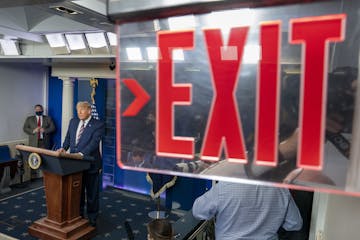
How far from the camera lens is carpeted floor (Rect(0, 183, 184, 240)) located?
372 centimetres

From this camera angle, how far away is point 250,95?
61 centimetres

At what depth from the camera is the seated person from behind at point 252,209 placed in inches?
70.3

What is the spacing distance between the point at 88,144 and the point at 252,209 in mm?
2308

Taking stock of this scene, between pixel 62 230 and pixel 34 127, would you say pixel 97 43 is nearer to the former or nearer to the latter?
pixel 62 230

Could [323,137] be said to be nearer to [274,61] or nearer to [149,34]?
[274,61]

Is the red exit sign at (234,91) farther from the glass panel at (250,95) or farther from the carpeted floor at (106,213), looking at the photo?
the carpeted floor at (106,213)

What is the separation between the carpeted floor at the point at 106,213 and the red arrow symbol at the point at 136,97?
A: 2967 mm

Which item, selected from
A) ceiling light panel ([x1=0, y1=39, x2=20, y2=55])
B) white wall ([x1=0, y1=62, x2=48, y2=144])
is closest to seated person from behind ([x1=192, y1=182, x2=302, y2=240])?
ceiling light panel ([x1=0, y1=39, x2=20, y2=55])

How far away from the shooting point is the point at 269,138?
0.60m

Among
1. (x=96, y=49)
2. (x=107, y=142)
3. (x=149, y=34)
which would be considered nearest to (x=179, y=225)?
(x=149, y=34)

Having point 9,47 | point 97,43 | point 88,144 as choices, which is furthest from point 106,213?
point 9,47

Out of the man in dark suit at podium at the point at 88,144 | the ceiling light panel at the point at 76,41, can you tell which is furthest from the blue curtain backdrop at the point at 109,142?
the man in dark suit at podium at the point at 88,144

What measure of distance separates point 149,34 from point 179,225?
1.82m

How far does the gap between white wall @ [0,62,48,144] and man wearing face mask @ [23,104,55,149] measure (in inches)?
8.8
